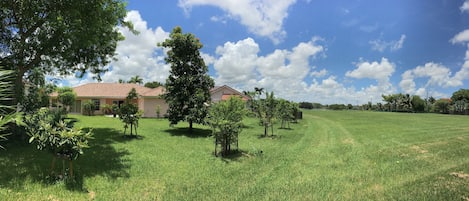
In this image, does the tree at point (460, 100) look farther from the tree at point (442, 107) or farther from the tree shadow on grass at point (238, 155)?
the tree shadow on grass at point (238, 155)

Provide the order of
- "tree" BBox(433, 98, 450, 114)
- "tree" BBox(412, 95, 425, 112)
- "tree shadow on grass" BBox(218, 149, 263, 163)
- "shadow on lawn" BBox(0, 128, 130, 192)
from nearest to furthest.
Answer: "shadow on lawn" BBox(0, 128, 130, 192)
"tree shadow on grass" BBox(218, 149, 263, 163)
"tree" BBox(433, 98, 450, 114)
"tree" BBox(412, 95, 425, 112)

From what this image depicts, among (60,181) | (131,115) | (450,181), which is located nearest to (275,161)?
(450,181)

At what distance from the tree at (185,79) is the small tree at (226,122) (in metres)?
5.42

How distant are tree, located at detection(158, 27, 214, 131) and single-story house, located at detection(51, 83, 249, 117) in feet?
35.4

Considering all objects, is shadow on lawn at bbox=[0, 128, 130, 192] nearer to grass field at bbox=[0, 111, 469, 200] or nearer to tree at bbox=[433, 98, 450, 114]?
grass field at bbox=[0, 111, 469, 200]

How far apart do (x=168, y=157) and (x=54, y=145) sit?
3740 mm

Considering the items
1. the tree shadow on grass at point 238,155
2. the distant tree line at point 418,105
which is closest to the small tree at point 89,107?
the tree shadow on grass at point 238,155

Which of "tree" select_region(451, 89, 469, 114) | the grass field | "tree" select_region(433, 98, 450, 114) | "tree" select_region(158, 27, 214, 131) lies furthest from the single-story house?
"tree" select_region(451, 89, 469, 114)

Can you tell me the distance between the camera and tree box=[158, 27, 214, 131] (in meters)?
15.2

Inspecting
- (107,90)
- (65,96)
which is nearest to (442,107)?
(107,90)

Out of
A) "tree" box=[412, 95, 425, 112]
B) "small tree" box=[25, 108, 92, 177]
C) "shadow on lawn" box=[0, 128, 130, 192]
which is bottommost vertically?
"shadow on lawn" box=[0, 128, 130, 192]

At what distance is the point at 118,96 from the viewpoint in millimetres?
29547

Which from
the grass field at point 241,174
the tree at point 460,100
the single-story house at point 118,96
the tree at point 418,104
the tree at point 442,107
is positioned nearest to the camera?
the grass field at point 241,174

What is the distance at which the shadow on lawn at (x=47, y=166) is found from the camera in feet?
19.0
